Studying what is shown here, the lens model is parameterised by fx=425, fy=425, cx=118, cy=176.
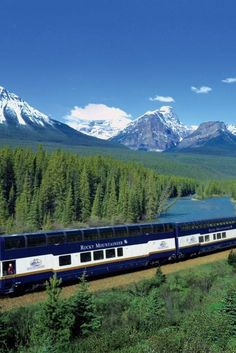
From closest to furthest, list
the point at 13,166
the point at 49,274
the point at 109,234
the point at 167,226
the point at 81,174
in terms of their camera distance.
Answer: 1. the point at 49,274
2. the point at 109,234
3. the point at 167,226
4. the point at 13,166
5. the point at 81,174

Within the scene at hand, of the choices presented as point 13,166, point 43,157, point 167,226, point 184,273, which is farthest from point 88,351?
point 43,157

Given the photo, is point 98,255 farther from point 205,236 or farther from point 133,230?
point 205,236

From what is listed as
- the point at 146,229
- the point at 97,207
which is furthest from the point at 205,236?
the point at 97,207

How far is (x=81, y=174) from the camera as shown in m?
106

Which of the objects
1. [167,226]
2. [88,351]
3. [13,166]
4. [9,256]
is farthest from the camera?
[13,166]

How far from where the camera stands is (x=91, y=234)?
36.0m

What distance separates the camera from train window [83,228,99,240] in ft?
117

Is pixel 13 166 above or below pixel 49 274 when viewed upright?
above

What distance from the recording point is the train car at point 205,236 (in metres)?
46.7

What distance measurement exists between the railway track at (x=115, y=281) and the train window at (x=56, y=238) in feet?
12.5

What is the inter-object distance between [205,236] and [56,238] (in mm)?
23615

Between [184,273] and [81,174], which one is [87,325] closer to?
[184,273]

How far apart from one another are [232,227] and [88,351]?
4207cm

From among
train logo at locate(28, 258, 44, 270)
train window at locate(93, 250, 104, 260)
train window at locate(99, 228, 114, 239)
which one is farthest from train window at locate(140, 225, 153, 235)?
train logo at locate(28, 258, 44, 270)
